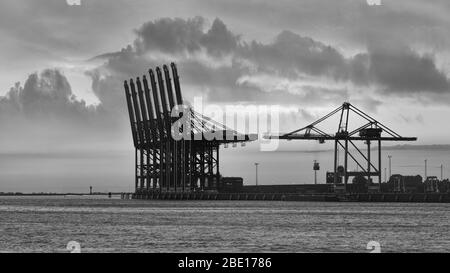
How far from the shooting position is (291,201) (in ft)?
563

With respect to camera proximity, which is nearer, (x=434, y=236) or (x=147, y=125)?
(x=434, y=236)

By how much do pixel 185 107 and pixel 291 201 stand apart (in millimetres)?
31776

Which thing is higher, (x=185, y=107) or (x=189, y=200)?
(x=185, y=107)

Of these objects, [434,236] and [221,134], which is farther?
[221,134]
